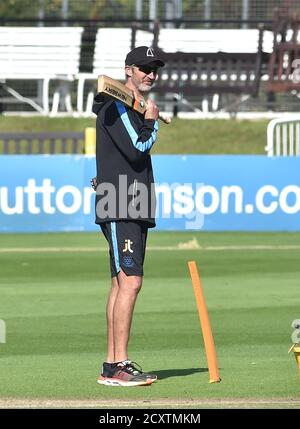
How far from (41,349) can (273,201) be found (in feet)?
34.7

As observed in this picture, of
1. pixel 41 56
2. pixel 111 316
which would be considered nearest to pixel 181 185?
pixel 41 56

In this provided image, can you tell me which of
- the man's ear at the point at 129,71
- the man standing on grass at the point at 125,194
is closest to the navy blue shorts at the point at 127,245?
the man standing on grass at the point at 125,194

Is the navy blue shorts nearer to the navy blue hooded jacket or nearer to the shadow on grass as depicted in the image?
the navy blue hooded jacket

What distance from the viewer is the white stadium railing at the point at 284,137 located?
75.4 feet

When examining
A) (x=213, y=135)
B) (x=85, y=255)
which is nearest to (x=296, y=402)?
(x=85, y=255)

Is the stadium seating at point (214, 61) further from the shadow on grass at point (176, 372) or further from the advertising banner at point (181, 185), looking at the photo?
the shadow on grass at point (176, 372)

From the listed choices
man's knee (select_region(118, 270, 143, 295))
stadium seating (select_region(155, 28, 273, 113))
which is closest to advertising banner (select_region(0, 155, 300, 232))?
stadium seating (select_region(155, 28, 273, 113))

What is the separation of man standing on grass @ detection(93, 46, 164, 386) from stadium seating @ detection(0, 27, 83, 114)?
19.1 metres

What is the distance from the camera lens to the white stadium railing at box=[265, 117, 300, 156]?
75.4ft

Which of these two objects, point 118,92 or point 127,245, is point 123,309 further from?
point 118,92

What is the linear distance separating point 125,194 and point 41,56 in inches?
780

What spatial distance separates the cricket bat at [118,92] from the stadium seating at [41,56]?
757 inches

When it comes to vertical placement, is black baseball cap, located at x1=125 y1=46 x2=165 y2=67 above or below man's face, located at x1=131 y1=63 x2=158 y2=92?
above
